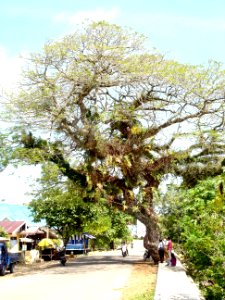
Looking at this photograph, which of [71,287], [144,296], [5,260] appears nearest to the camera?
[144,296]

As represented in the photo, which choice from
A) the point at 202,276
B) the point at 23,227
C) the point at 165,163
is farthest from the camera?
the point at 23,227

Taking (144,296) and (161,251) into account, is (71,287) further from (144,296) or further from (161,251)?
(161,251)

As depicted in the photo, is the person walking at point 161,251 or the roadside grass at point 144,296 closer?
the roadside grass at point 144,296

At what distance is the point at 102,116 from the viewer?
81.8 ft

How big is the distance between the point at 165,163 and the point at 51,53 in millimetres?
8882

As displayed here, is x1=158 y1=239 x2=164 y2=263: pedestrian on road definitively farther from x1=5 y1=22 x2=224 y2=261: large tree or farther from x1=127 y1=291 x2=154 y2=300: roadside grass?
x1=127 y1=291 x2=154 y2=300: roadside grass

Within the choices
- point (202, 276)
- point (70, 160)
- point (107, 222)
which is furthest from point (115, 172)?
point (107, 222)

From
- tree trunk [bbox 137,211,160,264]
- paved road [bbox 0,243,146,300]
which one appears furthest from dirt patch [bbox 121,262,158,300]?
tree trunk [bbox 137,211,160,264]

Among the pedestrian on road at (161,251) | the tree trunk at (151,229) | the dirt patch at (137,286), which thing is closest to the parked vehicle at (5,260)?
the dirt patch at (137,286)

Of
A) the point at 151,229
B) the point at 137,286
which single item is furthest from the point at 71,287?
the point at 151,229

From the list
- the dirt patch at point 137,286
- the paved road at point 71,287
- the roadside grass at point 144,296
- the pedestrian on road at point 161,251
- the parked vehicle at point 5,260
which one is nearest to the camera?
the roadside grass at point 144,296

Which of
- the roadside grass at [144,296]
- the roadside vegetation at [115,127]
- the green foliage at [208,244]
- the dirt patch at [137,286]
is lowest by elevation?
the roadside grass at [144,296]

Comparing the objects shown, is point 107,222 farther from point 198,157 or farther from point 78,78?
point 78,78

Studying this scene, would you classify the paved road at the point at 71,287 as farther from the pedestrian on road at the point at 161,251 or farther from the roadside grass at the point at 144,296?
the pedestrian on road at the point at 161,251
